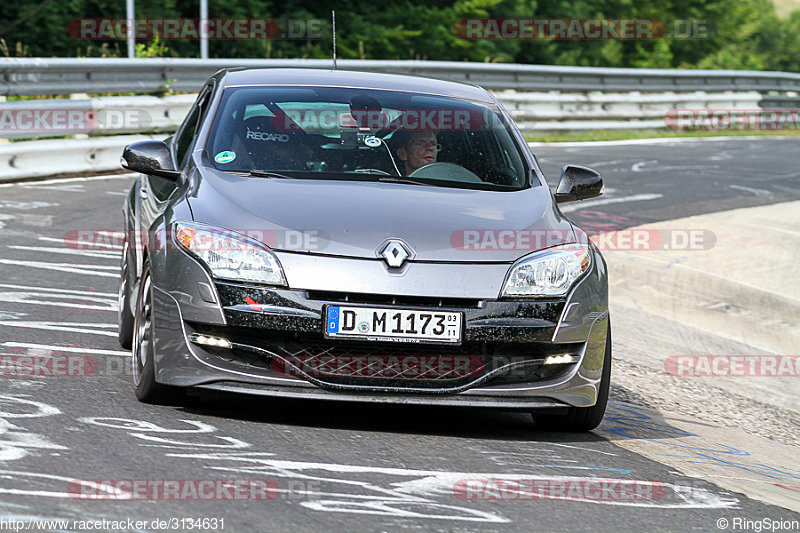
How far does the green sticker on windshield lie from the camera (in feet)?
20.1

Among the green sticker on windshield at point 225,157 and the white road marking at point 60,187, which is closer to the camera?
the green sticker on windshield at point 225,157

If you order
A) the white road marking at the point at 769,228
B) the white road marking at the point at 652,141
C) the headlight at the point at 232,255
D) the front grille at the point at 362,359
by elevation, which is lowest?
the white road marking at the point at 769,228

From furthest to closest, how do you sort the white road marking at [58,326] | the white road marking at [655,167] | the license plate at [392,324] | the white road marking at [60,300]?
1. the white road marking at [655,167]
2. the white road marking at [60,300]
3. the white road marking at [58,326]
4. the license plate at [392,324]

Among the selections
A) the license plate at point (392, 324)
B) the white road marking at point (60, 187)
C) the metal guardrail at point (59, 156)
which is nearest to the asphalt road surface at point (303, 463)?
the license plate at point (392, 324)

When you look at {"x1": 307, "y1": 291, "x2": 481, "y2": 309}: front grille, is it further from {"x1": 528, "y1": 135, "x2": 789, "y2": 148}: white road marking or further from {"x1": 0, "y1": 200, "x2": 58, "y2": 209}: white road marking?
{"x1": 528, "y1": 135, "x2": 789, "y2": 148}: white road marking

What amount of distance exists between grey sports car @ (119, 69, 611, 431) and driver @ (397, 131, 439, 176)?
10 centimetres

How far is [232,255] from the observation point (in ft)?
17.4

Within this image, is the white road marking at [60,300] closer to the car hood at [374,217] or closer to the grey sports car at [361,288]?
the grey sports car at [361,288]

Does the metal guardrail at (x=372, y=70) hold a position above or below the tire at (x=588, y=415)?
above

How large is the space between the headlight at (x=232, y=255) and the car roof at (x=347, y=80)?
1.64 m

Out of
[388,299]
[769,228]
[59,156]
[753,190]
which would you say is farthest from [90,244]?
[753,190]

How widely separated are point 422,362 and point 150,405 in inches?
47.9

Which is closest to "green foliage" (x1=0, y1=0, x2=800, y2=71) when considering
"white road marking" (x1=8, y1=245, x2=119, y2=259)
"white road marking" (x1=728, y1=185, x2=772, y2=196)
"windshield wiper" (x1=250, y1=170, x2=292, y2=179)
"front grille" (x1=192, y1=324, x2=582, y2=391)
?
"white road marking" (x1=728, y1=185, x2=772, y2=196)

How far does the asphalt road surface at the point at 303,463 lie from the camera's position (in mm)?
4094
